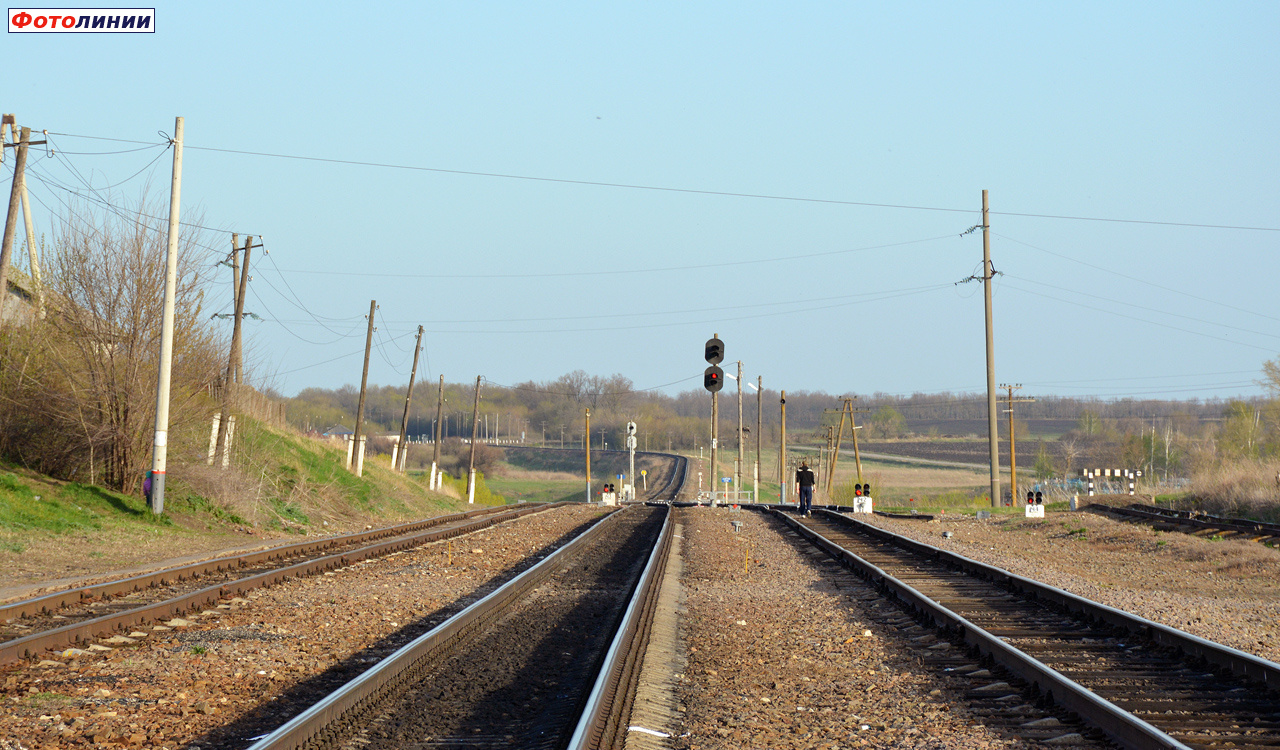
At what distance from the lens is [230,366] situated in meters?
27.1

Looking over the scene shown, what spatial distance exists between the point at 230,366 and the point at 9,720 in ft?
71.9

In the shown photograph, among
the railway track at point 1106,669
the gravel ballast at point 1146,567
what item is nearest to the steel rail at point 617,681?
the railway track at point 1106,669

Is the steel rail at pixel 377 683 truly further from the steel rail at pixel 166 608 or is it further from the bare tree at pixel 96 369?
the bare tree at pixel 96 369

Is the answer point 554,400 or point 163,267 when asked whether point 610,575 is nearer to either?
point 163,267

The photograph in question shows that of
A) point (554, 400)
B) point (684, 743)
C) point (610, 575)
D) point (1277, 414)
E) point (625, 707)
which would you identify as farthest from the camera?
point (554, 400)

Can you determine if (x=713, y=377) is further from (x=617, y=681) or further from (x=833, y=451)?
(x=833, y=451)

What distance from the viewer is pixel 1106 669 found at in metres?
8.08

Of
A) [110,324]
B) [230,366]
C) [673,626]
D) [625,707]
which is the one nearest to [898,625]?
[673,626]

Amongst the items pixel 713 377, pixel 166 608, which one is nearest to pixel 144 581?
pixel 166 608

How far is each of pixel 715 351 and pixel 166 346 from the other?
445 inches

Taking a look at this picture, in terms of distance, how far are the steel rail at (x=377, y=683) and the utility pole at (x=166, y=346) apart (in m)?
11.6

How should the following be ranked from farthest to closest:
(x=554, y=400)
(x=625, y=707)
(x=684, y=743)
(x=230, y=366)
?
1. (x=554, y=400)
2. (x=230, y=366)
3. (x=625, y=707)
4. (x=684, y=743)

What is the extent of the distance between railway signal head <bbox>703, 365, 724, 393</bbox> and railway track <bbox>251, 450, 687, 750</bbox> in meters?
6.69

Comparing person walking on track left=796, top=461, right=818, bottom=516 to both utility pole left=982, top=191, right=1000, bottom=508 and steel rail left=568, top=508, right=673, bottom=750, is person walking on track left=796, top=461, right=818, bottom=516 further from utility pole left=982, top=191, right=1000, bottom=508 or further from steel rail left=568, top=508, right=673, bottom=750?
steel rail left=568, top=508, right=673, bottom=750
